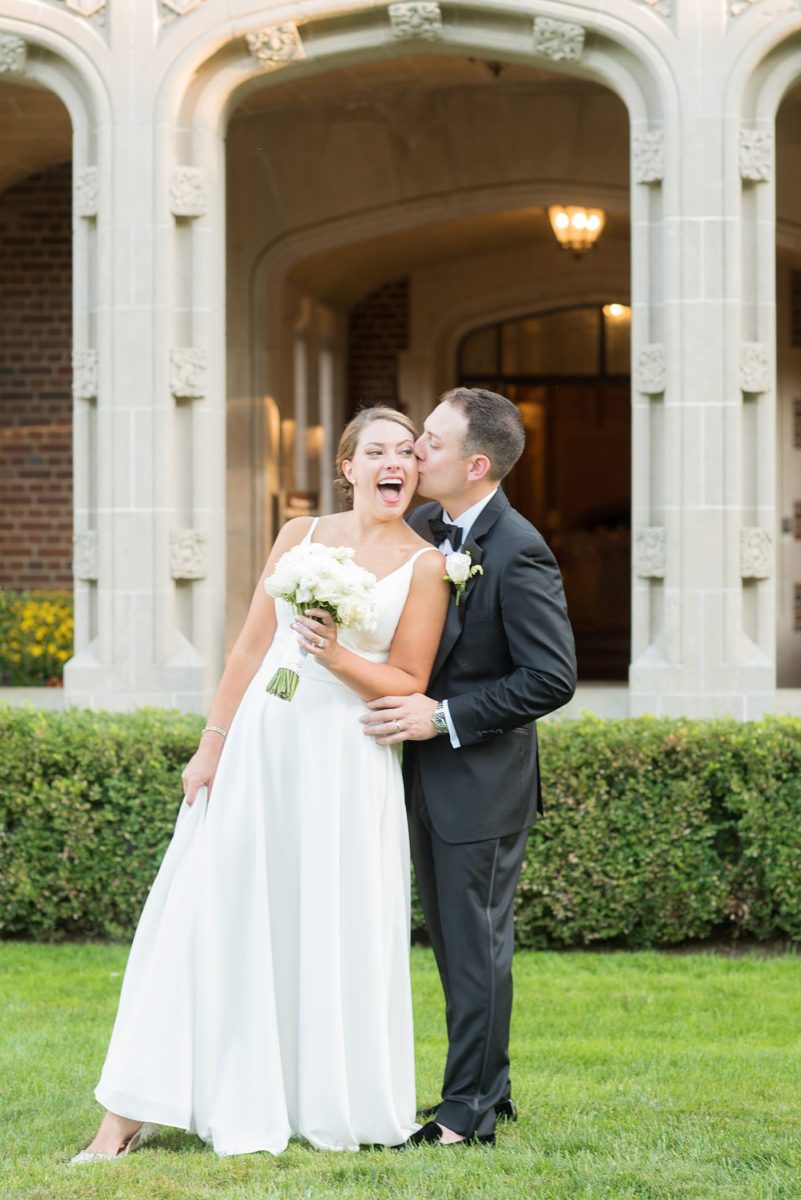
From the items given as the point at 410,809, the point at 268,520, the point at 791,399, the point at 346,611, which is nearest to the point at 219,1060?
the point at 410,809

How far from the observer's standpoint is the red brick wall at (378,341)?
13977 mm

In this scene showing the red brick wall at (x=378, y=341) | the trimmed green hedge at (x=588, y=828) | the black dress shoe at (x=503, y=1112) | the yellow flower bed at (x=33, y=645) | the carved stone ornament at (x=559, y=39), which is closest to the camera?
the black dress shoe at (x=503, y=1112)

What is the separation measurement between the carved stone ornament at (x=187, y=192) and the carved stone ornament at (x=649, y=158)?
2.07 metres

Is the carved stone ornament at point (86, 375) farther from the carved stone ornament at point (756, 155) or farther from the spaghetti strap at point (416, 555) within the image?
the spaghetti strap at point (416, 555)

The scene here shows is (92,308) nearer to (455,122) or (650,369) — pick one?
(650,369)

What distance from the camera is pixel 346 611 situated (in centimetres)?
377

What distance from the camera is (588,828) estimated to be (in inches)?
268

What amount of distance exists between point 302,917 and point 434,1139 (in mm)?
622

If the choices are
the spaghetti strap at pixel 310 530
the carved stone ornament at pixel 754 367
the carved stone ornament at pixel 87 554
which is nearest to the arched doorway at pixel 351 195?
the carved stone ornament at pixel 754 367

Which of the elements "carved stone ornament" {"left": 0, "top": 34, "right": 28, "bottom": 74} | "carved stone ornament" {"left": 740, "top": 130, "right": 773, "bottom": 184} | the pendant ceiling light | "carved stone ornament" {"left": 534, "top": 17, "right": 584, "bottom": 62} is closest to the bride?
"carved stone ornament" {"left": 740, "top": 130, "right": 773, "bottom": 184}

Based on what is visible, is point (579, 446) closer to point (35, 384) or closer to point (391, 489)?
point (35, 384)

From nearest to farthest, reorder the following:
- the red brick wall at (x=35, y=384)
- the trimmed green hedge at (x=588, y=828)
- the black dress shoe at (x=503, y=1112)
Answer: the black dress shoe at (x=503, y=1112) → the trimmed green hedge at (x=588, y=828) → the red brick wall at (x=35, y=384)

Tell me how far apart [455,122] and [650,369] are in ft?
13.6

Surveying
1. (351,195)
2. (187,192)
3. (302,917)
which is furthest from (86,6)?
(302,917)
